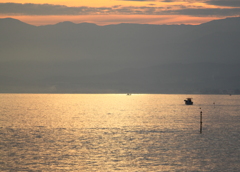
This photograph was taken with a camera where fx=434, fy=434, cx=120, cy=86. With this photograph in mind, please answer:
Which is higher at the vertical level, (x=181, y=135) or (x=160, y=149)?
(x=181, y=135)

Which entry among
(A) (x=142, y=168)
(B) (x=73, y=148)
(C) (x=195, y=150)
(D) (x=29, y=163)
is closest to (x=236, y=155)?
(C) (x=195, y=150)

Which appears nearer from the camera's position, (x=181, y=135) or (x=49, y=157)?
(x=49, y=157)

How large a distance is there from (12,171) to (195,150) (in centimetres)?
3267

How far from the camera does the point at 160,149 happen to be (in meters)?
74.8

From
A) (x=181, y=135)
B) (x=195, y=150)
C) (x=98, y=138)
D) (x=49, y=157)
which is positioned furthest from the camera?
(x=181, y=135)

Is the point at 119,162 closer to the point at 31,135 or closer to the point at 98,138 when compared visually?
the point at 98,138

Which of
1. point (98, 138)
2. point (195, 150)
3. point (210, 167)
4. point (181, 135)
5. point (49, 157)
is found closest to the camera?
point (210, 167)

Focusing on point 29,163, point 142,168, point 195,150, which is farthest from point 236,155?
point 29,163

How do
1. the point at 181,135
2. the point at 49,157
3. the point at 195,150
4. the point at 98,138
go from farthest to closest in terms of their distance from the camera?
1. the point at 181,135
2. the point at 98,138
3. the point at 195,150
4. the point at 49,157

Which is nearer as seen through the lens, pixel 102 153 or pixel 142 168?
pixel 142 168

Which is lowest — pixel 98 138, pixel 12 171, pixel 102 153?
pixel 12 171

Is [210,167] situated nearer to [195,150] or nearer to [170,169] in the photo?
[170,169]

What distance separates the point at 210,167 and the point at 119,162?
1268 cm

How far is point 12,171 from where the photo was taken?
55219mm
